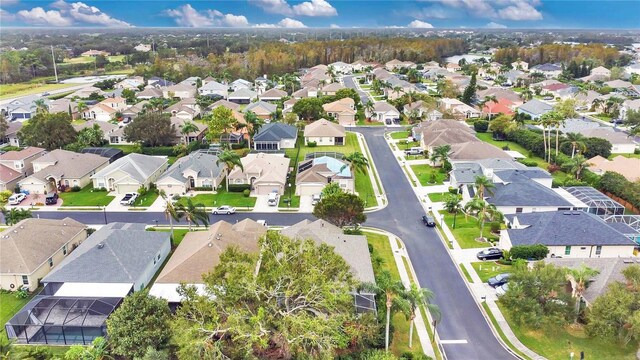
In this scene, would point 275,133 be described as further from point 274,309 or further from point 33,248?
point 274,309

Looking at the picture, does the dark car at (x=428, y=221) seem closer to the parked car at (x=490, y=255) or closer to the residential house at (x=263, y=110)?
the parked car at (x=490, y=255)

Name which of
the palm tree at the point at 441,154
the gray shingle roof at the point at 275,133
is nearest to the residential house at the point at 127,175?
the gray shingle roof at the point at 275,133

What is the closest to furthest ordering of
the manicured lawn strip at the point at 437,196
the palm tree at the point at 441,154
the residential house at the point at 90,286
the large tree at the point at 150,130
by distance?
1. the residential house at the point at 90,286
2. the manicured lawn strip at the point at 437,196
3. the palm tree at the point at 441,154
4. the large tree at the point at 150,130

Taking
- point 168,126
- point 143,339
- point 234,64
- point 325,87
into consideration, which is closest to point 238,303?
point 143,339

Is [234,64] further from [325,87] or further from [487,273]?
[487,273]

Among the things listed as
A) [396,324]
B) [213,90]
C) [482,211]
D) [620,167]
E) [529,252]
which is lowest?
[396,324]

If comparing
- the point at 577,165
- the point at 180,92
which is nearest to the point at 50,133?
the point at 180,92
